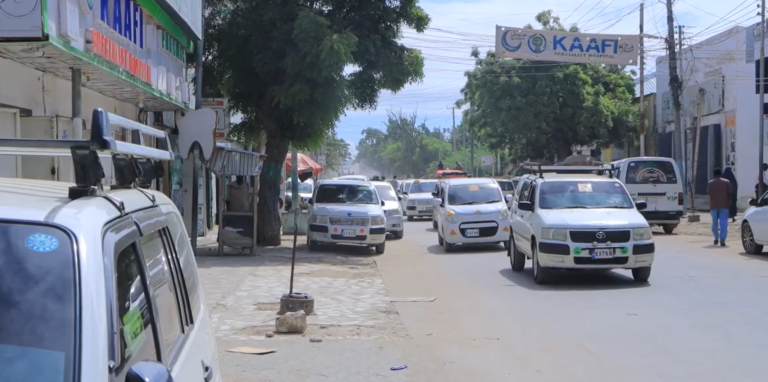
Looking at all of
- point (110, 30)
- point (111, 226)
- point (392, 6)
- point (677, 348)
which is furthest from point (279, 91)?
point (111, 226)

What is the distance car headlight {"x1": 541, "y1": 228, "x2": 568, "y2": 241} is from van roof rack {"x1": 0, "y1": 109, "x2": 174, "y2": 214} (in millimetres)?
9897

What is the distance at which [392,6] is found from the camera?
68.8 feet

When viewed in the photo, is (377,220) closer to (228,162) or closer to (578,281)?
(228,162)

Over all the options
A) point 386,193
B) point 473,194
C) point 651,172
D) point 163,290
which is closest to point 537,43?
point 651,172

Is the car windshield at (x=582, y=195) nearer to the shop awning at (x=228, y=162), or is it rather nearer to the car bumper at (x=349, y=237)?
the car bumper at (x=349, y=237)

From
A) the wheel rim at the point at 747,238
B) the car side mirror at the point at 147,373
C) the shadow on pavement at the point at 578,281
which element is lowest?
the shadow on pavement at the point at 578,281

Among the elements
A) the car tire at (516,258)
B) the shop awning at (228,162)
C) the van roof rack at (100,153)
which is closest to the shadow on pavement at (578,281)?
the car tire at (516,258)

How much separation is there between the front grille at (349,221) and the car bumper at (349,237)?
0.32ft

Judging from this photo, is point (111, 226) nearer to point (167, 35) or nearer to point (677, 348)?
point (677, 348)

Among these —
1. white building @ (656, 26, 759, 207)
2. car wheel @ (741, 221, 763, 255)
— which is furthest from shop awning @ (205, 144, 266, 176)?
white building @ (656, 26, 759, 207)

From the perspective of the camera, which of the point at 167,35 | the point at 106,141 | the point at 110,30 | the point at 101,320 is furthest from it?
the point at 167,35

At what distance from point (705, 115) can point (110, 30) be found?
31604 mm

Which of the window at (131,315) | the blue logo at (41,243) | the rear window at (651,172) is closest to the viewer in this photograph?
the blue logo at (41,243)

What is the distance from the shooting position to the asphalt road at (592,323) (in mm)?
7809
